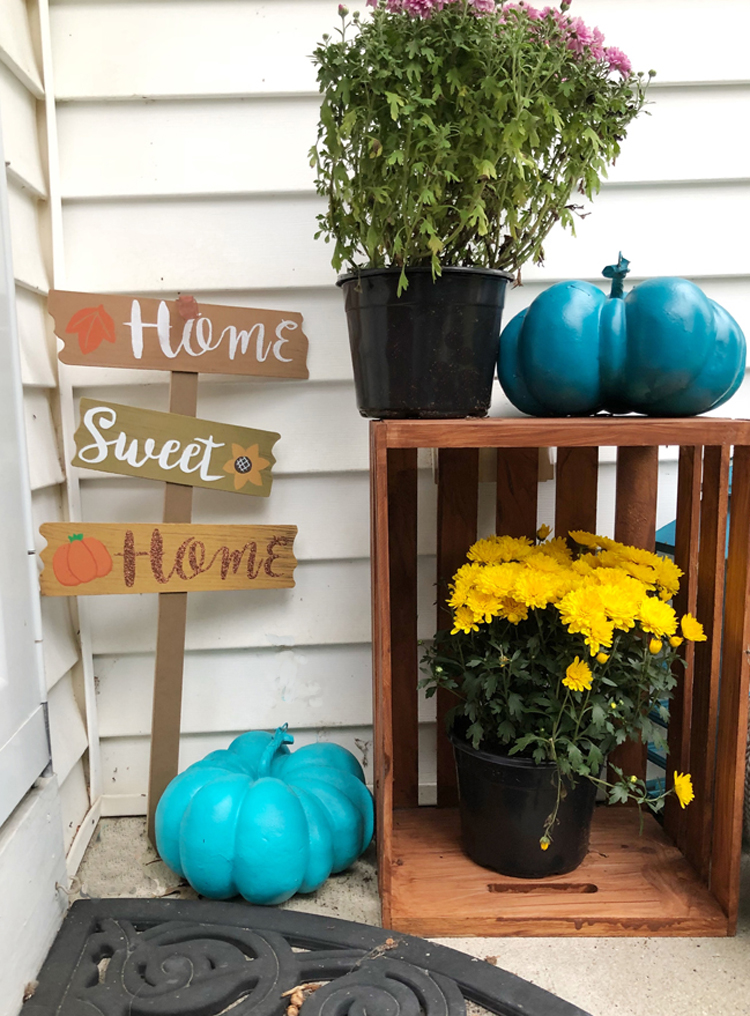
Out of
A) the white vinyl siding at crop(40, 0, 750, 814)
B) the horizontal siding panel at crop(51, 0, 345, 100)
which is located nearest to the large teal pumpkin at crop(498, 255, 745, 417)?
the white vinyl siding at crop(40, 0, 750, 814)

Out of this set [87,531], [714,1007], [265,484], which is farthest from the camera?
[265,484]

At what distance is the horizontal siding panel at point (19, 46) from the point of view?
48.9 inches

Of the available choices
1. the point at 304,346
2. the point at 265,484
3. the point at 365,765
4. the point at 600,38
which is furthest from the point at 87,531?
the point at 600,38

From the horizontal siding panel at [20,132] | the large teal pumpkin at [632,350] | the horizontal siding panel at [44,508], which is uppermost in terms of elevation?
the horizontal siding panel at [20,132]

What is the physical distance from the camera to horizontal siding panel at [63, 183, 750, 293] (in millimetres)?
1463

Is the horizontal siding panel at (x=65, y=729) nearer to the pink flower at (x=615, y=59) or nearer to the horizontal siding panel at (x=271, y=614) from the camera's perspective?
the horizontal siding panel at (x=271, y=614)

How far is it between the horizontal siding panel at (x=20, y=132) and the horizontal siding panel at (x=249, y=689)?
3.13 ft

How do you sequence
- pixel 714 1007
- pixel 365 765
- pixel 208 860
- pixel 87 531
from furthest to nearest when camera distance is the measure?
pixel 365 765 < pixel 87 531 < pixel 208 860 < pixel 714 1007

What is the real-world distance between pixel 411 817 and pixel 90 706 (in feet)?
2.32

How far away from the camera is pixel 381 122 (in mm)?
1048

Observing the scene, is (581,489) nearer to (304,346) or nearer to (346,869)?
(304,346)

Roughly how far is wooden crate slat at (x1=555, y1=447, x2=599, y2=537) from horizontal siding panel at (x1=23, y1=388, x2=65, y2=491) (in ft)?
3.28

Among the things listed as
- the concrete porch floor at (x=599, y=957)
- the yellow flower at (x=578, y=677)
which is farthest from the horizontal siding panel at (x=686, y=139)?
the concrete porch floor at (x=599, y=957)

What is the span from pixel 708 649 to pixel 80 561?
3.68ft
